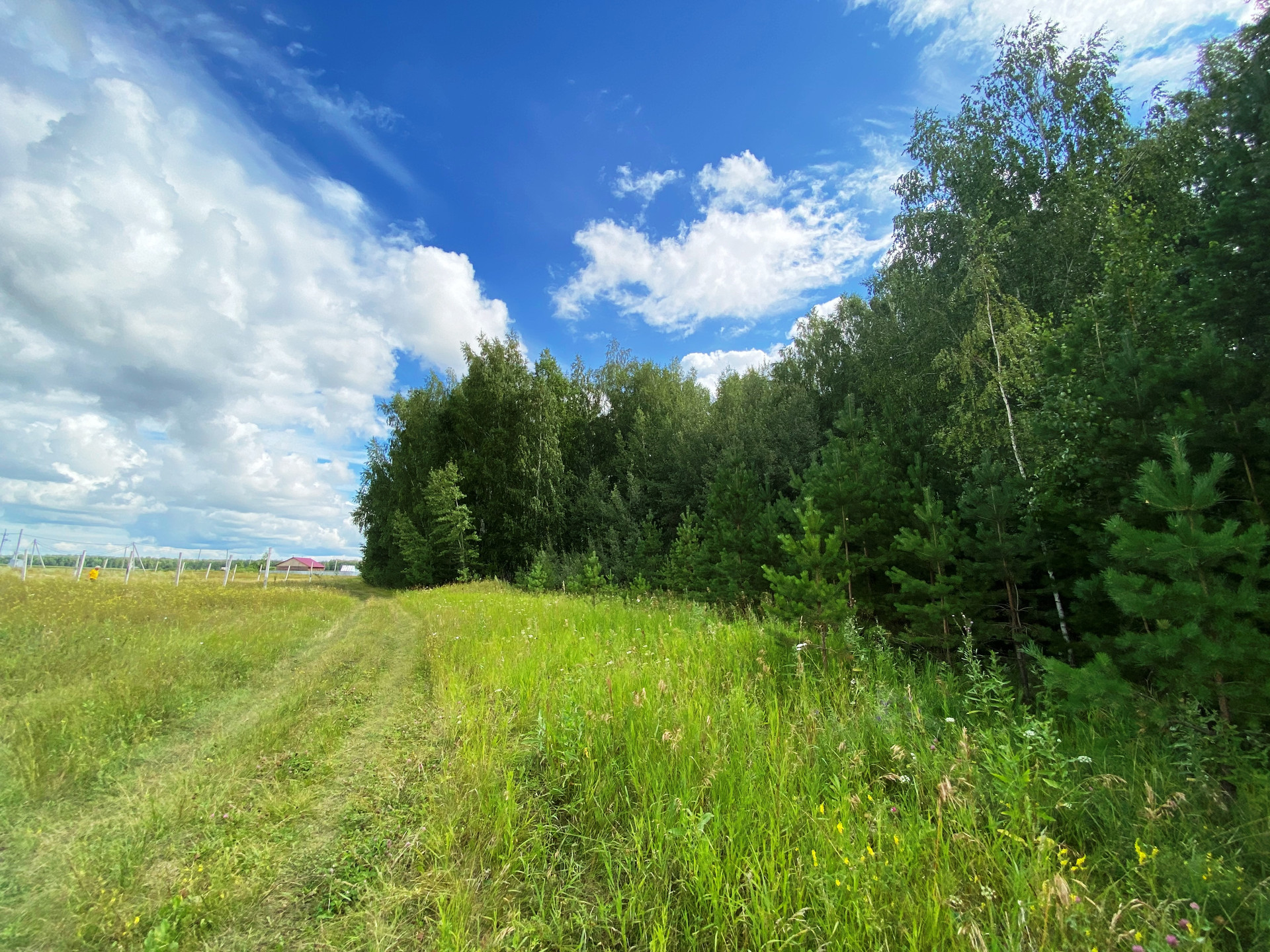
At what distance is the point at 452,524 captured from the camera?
30.5 metres

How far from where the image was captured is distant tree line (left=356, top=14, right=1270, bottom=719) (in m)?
4.28

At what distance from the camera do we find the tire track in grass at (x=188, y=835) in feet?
8.18

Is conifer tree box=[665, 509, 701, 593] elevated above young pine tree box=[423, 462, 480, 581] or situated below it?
below

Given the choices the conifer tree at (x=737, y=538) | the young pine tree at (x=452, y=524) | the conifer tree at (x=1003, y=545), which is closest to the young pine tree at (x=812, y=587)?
the conifer tree at (x=1003, y=545)

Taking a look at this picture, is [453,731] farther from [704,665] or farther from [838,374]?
[838,374]

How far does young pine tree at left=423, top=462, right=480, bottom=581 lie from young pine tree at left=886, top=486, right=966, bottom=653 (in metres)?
26.5

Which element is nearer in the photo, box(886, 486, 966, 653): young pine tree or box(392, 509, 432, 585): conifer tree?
box(886, 486, 966, 653): young pine tree

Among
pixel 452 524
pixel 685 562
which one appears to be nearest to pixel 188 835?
pixel 685 562

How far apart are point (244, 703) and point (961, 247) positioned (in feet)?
70.5

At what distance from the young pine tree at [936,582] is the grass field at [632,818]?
2.12 meters

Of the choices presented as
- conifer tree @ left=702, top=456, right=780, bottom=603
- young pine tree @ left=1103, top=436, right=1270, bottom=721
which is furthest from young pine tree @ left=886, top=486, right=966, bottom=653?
conifer tree @ left=702, top=456, right=780, bottom=603

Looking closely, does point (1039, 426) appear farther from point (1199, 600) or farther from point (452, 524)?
point (452, 524)

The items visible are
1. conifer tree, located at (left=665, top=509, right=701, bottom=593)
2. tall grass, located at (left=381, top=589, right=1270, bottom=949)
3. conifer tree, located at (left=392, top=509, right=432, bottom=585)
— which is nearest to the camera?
tall grass, located at (left=381, top=589, right=1270, bottom=949)

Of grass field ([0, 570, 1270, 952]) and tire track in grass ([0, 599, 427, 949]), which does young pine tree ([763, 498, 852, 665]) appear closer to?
grass field ([0, 570, 1270, 952])
